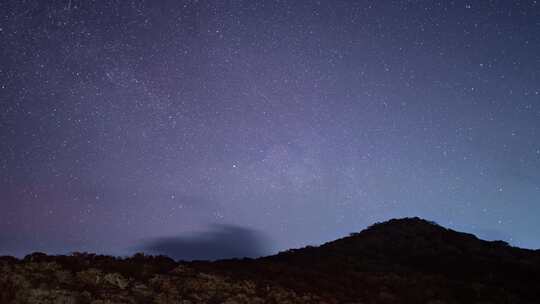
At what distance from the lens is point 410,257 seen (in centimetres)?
3400

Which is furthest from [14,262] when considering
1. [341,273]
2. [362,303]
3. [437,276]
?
[437,276]

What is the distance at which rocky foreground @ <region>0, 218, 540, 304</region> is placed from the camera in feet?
48.5

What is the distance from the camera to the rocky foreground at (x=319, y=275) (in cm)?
1477

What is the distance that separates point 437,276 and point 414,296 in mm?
4591

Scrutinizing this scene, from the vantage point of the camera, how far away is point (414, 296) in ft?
72.2

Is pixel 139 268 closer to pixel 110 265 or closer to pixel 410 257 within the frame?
pixel 110 265

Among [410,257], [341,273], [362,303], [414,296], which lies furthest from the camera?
[410,257]

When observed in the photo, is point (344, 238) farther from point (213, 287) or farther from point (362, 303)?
point (213, 287)

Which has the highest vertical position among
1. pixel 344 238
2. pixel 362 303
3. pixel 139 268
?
pixel 344 238

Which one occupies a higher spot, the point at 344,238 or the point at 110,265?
the point at 344,238

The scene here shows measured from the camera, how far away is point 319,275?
2316 centimetres

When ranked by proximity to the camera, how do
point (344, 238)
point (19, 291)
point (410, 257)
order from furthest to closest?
1. point (344, 238)
2. point (410, 257)
3. point (19, 291)

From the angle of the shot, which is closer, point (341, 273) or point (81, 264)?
point (81, 264)

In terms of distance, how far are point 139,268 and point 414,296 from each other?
41.4 ft
